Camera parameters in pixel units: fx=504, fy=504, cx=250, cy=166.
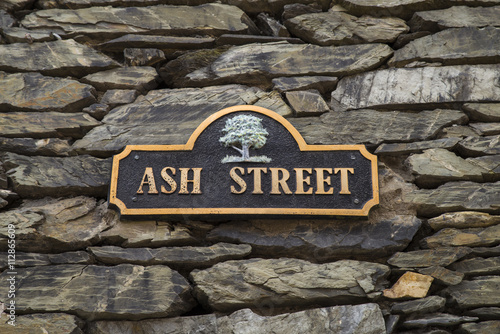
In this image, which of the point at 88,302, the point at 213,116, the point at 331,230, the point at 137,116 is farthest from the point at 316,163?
the point at 88,302

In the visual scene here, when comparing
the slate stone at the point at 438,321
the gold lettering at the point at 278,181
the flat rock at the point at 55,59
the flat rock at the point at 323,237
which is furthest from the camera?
the flat rock at the point at 55,59

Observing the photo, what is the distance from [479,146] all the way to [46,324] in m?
2.48

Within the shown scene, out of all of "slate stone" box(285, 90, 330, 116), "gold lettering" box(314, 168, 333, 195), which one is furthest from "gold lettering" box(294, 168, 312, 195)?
"slate stone" box(285, 90, 330, 116)

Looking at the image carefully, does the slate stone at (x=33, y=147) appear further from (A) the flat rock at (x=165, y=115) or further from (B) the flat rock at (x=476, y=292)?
(B) the flat rock at (x=476, y=292)

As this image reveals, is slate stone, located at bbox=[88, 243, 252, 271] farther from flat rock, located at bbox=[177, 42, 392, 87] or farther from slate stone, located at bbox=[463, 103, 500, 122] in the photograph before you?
slate stone, located at bbox=[463, 103, 500, 122]

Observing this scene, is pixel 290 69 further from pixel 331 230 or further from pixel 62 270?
pixel 62 270

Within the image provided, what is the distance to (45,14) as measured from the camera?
341 centimetres

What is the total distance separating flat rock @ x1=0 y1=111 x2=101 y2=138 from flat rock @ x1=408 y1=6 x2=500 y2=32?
7.05ft

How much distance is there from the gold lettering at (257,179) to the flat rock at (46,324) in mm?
1102

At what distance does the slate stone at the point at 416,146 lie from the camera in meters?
2.86

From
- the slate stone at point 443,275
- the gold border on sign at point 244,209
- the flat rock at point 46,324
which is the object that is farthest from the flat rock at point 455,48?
the flat rock at point 46,324

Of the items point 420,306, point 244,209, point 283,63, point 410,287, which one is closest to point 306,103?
point 283,63

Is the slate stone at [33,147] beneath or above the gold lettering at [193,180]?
above

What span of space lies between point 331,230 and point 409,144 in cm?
69
